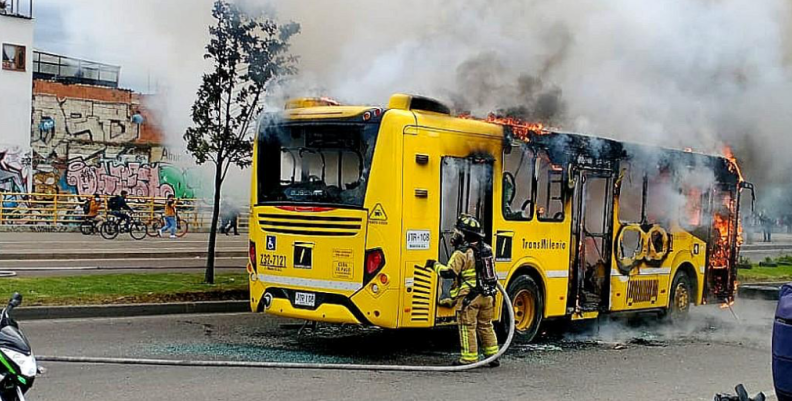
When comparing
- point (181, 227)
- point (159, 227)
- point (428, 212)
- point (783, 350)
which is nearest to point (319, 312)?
point (428, 212)

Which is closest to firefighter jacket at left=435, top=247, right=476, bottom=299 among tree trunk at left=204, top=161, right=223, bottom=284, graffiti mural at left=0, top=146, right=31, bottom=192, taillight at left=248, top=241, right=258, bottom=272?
taillight at left=248, top=241, right=258, bottom=272

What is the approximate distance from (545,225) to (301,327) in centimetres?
324

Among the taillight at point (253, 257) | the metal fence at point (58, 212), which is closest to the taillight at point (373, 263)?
the taillight at point (253, 257)

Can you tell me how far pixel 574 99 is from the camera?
13211 mm

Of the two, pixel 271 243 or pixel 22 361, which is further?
pixel 271 243

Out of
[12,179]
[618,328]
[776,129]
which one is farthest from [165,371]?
[12,179]

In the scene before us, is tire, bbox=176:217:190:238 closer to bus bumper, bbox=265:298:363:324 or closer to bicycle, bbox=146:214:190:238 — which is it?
bicycle, bbox=146:214:190:238

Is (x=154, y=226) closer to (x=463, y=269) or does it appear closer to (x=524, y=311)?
(x=524, y=311)

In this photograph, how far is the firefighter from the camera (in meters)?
9.27

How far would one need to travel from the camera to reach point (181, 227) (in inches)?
1244

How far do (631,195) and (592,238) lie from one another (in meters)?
0.99

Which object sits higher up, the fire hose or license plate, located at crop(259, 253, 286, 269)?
license plate, located at crop(259, 253, 286, 269)

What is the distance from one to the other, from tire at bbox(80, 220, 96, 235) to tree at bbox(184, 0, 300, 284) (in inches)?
607

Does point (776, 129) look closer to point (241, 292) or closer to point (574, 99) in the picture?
point (574, 99)
